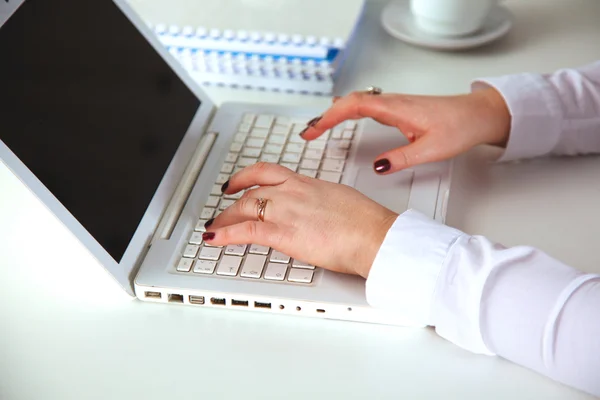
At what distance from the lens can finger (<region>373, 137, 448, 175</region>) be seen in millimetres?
842

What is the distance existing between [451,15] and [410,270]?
0.53 meters

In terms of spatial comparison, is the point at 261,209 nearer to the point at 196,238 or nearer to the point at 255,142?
the point at 196,238

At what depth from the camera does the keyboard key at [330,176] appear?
872mm

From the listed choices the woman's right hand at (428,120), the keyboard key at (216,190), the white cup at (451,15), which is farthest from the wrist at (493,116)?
the keyboard key at (216,190)

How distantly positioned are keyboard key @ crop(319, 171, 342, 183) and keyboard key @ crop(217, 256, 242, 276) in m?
0.17

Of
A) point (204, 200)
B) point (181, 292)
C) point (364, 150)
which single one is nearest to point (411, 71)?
point (364, 150)

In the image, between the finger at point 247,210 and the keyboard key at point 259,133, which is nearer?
the finger at point 247,210

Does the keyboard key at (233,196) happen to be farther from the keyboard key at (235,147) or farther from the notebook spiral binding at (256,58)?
the notebook spiral binding at (256,58)

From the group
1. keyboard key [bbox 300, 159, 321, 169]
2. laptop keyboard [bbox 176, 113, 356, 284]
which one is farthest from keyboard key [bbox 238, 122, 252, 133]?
keyboard key [bbox 300, 159, 321, 169]

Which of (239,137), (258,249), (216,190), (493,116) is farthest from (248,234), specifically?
(493,116)

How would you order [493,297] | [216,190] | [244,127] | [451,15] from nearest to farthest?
[493,297]
[216,190]
[244,127]
[451,15]

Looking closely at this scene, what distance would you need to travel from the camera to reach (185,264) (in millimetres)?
750

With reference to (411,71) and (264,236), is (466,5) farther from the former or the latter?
(264,236)

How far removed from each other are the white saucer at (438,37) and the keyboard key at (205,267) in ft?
1.75
